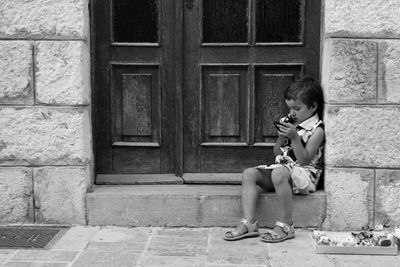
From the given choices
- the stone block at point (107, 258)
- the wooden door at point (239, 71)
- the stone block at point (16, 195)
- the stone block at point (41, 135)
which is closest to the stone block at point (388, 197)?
the wooden door at point (239, 71)

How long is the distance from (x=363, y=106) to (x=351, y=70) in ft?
0.89

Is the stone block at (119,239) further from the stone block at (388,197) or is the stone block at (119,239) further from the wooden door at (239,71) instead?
the stone block at (388,197)

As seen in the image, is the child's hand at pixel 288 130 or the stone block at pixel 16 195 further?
the stone block at pixel 16 195

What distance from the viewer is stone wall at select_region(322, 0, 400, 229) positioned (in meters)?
4.31

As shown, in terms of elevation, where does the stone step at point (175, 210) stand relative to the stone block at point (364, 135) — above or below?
below

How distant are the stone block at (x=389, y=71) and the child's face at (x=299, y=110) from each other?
19.9 inches

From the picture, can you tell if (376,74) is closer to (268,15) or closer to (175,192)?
(268,15)

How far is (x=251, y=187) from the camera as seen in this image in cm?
438

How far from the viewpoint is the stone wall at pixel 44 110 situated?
4395 mm

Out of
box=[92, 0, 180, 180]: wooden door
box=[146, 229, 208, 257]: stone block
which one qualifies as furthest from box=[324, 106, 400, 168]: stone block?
box=[92, 0, 180, 180]: wooden door

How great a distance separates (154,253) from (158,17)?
6.20ft

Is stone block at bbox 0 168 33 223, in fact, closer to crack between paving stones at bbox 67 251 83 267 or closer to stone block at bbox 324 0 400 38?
crack between paving stones at bbox 67 251 83 267

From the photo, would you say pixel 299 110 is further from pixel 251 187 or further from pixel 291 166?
pixel 251 187

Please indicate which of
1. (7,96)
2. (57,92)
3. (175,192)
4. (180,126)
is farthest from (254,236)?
(7,96)
